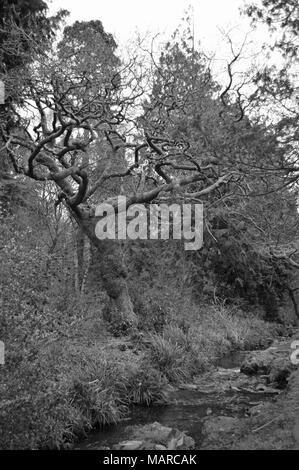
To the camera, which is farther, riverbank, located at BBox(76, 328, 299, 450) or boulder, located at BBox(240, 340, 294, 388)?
boulder, located at BBox(240, 340, 294, 388)

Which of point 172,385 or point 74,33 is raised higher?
point 74,33

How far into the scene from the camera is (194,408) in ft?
25.9

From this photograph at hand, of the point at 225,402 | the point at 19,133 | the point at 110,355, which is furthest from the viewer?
the point at 19,133

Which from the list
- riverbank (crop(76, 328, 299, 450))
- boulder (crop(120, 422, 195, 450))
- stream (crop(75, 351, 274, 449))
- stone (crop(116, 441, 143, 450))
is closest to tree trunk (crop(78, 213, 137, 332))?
riverbank (crop(76, 328, 299, 450))

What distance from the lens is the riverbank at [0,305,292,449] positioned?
5113 millimetres

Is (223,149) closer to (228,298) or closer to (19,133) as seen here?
(19,133)

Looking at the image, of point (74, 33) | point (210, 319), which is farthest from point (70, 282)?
point (74, 33)

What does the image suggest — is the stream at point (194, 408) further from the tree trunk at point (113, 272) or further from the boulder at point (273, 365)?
the tree trunk at point (113, 272)

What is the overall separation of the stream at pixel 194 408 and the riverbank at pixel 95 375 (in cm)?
20

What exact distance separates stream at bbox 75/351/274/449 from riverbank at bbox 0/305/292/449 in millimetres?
197

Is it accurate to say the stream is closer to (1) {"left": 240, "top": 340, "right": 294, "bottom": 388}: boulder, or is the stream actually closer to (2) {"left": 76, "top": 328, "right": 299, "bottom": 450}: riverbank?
(2) {"left": 76, "top": 328, "right": 299, "bottom": 450}: riverbank

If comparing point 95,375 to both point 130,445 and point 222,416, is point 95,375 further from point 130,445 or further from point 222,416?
point 222,416

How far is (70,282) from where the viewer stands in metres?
12.4
